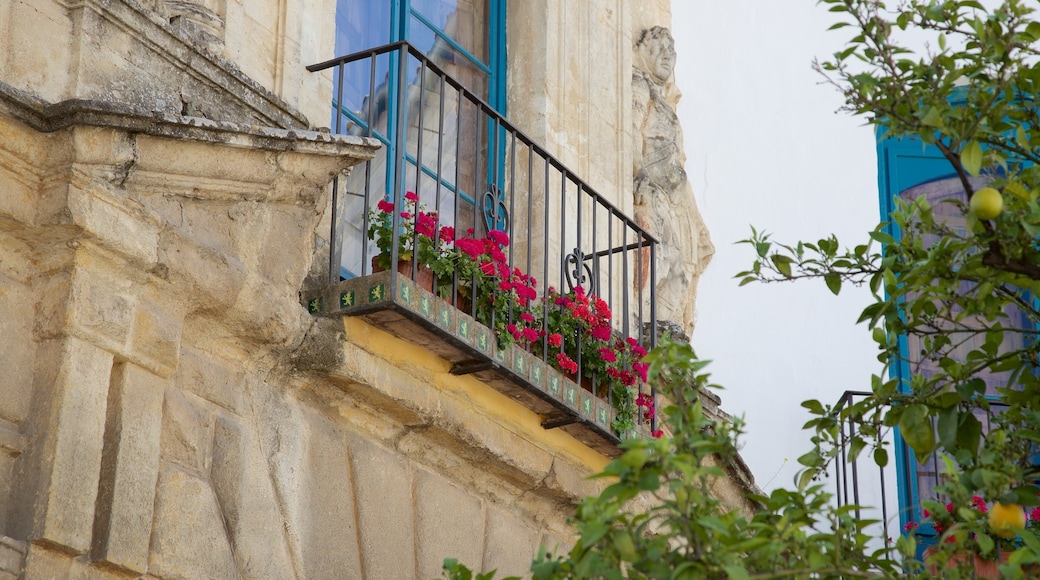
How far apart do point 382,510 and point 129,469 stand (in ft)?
3.57

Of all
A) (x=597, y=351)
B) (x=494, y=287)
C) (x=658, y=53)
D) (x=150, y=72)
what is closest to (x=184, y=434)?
(x=150, y=72)

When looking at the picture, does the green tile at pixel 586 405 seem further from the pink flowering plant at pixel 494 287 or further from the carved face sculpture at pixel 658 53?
the carved face sculpture at pixel 658 53

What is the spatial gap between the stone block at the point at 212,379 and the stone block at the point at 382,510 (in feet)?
1.53

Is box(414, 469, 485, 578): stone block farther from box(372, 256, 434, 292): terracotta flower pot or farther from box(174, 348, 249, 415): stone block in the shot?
box(174, 348, 249, 415): stone block

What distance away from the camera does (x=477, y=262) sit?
5.03 meters

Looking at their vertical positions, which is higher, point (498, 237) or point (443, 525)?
point (498, 237)

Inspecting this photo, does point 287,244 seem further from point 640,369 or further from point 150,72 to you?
point 640,369

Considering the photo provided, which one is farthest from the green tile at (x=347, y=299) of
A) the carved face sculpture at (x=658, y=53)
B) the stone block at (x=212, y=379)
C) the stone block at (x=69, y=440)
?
the carved face sculpture at (x=658, y=53)

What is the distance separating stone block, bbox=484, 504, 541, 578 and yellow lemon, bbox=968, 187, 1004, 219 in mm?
2680

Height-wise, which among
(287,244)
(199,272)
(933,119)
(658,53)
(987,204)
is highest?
(658,53)

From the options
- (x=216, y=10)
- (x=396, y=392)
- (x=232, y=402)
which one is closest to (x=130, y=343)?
(x=232, y=402)

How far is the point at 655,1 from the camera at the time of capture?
299 inches

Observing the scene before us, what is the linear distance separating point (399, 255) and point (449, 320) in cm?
26

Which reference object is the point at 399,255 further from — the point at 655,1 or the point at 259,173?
the point at 655,1
